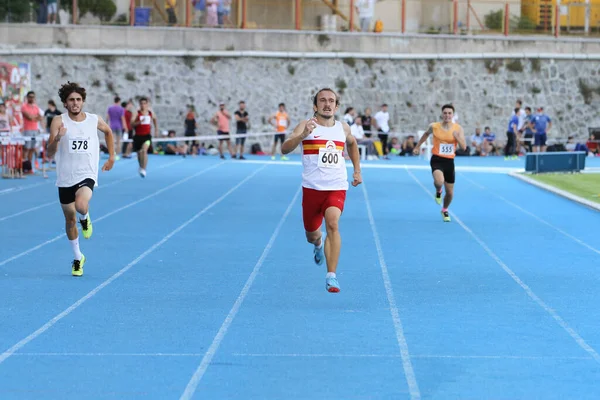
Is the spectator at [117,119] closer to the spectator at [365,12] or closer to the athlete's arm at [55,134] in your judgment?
the spectator at [365,12]

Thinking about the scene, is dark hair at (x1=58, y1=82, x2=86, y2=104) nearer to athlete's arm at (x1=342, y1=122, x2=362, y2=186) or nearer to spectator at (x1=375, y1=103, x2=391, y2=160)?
athlete's arm at (x1=342, y1=122, x2=362, y2=186)

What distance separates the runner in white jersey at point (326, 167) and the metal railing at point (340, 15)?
29416 millimetres

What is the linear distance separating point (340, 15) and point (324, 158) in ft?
104

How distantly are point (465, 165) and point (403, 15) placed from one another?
363 inches

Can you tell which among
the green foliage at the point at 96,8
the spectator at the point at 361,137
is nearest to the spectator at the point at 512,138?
the spectator at the point at 361,137

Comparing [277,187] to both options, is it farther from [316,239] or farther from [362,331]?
[362,331]

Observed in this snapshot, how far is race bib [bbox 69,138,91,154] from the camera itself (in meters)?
11.1

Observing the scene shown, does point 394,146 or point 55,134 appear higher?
point 55,134

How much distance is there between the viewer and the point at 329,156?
10102 millimetres

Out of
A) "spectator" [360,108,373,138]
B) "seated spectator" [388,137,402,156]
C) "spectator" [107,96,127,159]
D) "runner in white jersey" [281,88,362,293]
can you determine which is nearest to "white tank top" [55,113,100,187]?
"runner in white jersey" [281,88,362,293]

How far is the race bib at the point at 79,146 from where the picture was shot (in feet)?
36.6

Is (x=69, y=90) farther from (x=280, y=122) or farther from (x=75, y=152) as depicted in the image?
(x=280, y=122)

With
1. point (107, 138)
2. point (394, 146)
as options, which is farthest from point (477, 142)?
point (107, 138)

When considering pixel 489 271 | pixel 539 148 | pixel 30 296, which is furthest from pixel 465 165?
pixel 30 296
